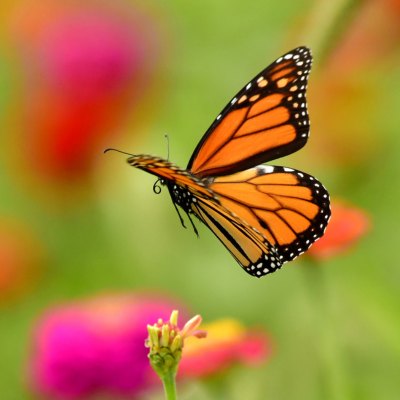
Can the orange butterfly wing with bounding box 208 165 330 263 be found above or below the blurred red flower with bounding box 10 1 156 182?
below

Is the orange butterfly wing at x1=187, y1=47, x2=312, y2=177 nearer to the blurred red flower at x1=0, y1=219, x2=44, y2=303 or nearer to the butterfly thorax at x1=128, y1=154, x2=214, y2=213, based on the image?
the butterfly thorax at x1=128, y1=154, x2=214, y2=213

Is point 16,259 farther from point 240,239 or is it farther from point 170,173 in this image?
point 170,173

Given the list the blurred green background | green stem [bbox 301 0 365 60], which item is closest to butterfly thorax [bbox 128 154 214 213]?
green stem [bbox 301 0 365 60]

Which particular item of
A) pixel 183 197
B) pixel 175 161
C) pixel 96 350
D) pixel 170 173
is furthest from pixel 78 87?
pixel 170 173

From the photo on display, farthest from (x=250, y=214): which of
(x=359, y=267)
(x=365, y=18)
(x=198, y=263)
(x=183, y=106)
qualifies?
(x=183, y=106)

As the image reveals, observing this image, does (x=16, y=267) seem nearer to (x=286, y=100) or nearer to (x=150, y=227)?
(x=150, y=227)
